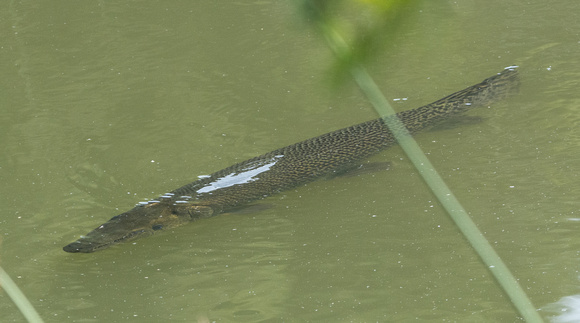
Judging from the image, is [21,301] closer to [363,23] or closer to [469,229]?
[469,229]

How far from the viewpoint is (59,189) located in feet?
17.4

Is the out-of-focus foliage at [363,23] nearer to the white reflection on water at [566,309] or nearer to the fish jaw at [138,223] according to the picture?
the white reflection on water at [566,309]

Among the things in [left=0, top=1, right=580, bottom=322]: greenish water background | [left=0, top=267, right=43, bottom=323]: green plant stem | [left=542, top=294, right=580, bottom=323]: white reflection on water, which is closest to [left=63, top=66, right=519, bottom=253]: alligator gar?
[left=0, top=1, right=580, bottom=322]: greenish water background

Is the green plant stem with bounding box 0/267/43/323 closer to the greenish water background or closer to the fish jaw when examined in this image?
the greenish water background

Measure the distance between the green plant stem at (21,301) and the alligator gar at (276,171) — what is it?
1.35ft

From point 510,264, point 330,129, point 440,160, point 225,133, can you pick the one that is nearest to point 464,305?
point 510,264

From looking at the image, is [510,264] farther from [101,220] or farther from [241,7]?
[241,7]

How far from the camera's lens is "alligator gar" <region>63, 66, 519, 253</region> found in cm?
467

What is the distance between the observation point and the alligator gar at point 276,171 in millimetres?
4672

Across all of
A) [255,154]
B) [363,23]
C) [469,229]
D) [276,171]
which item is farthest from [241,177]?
[363,23]

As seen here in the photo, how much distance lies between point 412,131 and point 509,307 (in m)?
2.26

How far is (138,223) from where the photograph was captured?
15.3ft

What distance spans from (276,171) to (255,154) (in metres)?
0.50

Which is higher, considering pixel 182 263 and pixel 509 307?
pixel 182 263
